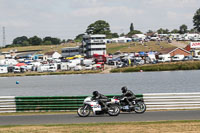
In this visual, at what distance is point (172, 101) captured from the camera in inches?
1032

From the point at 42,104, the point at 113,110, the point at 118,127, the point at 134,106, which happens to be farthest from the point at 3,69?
the point at 118,127

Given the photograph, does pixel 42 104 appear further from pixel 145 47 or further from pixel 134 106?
pixel 145 47

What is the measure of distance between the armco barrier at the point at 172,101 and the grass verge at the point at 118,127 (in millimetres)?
6090

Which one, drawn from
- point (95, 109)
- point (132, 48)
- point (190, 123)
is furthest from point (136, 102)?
point (132, 48)

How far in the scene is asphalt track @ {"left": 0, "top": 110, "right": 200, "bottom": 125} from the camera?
21.7 m

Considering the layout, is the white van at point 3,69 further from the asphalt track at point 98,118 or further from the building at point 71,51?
the asphalt track at point 98,118

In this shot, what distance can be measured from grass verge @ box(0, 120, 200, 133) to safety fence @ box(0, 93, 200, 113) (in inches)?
241

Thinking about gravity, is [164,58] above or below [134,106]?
above

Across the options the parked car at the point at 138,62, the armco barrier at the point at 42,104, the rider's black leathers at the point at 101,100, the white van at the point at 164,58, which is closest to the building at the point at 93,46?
the white van at the point at 164,58

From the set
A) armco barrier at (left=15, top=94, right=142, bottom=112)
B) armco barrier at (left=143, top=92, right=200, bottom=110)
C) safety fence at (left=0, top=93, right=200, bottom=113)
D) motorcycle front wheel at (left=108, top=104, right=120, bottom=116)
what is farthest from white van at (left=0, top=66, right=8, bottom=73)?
motorcycle front wheel at (left=108, top=104, right=120, bottom=116)

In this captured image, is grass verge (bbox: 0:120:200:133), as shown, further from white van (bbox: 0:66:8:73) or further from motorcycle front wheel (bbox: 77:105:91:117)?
white van (bbox: 0:66:8:73)

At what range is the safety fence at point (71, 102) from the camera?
26.1 meters

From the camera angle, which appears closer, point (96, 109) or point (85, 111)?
point (96, 109)

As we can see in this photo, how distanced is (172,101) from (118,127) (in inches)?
315
